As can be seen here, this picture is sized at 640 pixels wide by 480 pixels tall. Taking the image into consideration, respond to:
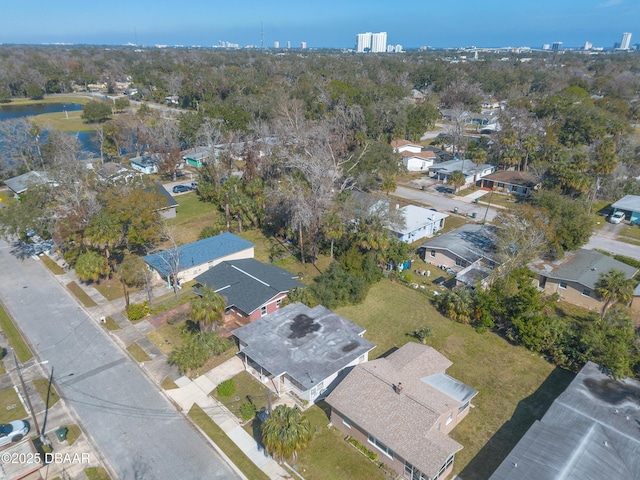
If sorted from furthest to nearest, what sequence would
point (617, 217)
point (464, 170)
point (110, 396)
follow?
point (464, 170) → point (617, 217) → point (110, 396)

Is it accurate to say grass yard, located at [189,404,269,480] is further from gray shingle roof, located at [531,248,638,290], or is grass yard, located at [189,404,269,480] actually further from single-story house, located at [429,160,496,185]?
single-story house, located at [429,160,496,185]

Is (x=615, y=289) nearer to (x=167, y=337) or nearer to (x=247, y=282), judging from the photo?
(x=247, y=282)

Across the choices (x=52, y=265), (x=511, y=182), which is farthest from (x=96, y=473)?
(x=511, y=182)

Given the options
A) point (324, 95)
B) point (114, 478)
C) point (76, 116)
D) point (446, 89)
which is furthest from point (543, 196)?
point (76, 116)

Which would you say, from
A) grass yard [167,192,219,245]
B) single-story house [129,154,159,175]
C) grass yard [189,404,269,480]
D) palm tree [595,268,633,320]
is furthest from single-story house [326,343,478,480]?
single-story house [129,154,159,175]

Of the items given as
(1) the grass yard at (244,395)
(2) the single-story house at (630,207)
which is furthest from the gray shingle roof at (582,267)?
(1) the grass yard at (244,395)

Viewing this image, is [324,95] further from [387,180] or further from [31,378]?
[31,378]
